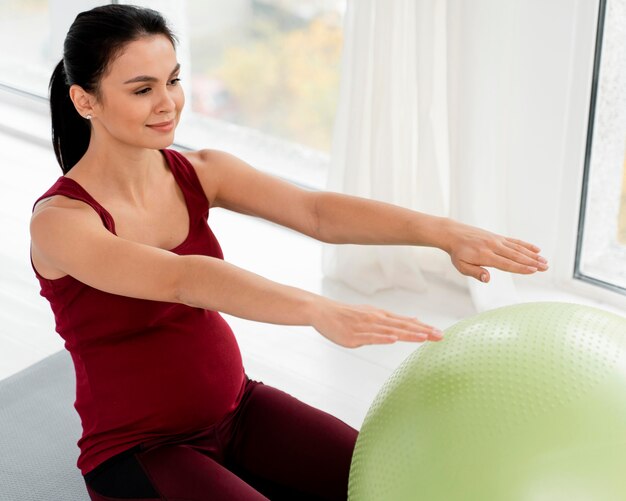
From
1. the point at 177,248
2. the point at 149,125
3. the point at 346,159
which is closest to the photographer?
the point at 149,125

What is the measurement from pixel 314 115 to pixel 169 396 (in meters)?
2.04

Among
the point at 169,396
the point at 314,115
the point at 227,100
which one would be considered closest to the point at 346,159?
the point at 314,115

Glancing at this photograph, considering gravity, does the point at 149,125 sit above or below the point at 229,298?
above

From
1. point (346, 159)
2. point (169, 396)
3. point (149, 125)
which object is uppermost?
point (149, 125)

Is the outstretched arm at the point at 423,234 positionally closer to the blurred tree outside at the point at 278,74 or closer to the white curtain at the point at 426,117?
the white curtain at the point at 426,117

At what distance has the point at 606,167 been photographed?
3.15 meters

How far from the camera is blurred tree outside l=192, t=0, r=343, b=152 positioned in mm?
3746

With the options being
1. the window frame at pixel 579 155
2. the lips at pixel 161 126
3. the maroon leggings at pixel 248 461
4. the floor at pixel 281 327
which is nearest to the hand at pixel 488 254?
the maroon leggings at pixel 248 461

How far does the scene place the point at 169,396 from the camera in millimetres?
1990

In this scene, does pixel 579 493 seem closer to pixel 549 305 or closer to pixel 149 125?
pixel 549 305

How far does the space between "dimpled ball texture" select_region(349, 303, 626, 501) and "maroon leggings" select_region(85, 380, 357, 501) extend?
252 mm

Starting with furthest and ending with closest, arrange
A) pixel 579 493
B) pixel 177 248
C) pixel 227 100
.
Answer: pixel 227 100 → pixel 177 248 → pixel 579 493

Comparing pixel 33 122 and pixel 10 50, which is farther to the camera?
pixel 10 50

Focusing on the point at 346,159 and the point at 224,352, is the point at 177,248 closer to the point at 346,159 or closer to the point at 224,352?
the point at 224,352
